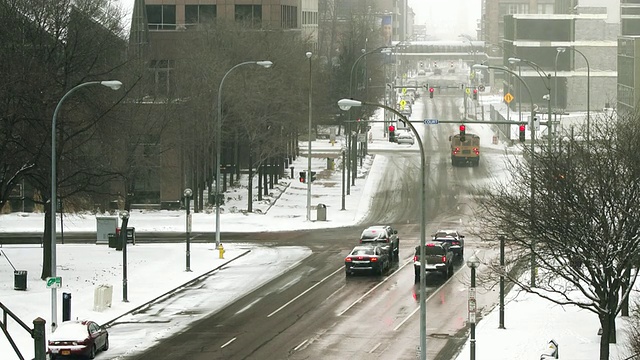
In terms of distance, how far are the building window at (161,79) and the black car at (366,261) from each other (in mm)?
22935

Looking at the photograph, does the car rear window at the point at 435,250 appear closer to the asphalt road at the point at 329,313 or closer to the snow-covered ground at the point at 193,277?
the asphalt road at the point at 329,313

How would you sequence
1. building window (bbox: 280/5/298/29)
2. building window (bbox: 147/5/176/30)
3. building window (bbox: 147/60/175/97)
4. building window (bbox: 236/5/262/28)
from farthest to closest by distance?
building window (bbox: 280/5/298/29), building window (bbox: 147/5/176/30), building window (bbox: 236/5/262/28), building window (bbox: 147/60/175/97)

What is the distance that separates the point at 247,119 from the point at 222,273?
23260 millimetres

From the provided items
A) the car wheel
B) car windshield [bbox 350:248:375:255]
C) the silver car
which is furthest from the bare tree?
the silver car

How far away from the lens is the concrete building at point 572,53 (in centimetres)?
14725

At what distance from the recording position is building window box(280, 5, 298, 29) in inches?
4055

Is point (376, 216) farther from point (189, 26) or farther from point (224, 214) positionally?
point (189, 26)

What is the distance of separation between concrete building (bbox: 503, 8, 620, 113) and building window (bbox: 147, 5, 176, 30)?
5820 centimetres

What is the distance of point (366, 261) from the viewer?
165 ft

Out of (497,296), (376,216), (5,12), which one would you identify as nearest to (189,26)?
(376,216)

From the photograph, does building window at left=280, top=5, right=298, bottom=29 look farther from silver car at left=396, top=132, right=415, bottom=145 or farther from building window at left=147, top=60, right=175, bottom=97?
building window at left=147, top=60, right=175, bottom=97

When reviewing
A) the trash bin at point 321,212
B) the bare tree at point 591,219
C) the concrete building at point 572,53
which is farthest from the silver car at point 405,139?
the bare tree at point 591,219

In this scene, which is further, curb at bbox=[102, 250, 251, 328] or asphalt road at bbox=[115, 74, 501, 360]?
curb at bbox=[102, 250, 251, 328]

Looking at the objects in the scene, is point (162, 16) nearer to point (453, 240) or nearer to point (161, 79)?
point (161, 79)
